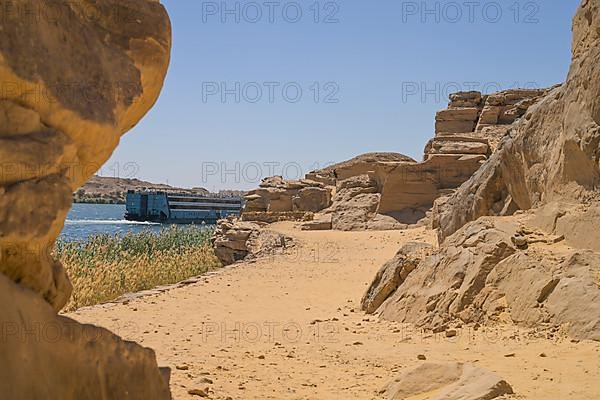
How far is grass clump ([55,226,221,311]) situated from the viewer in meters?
12.2

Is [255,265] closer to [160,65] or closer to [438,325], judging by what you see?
[438,325]

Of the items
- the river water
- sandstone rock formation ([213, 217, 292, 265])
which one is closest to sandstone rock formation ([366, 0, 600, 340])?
sandstone rock formation ([213, 217, 292, 265])

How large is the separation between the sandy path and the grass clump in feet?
6.96

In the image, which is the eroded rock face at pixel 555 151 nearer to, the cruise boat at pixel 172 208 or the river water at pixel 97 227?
the river water at pixel 97 227

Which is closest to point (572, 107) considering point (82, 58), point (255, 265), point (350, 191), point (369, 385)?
point (369, 385)

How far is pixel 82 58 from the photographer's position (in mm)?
3314

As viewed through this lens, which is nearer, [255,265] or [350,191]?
[255,265]

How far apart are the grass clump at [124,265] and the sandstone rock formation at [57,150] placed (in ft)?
24.4

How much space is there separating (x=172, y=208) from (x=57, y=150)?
58.3 meters

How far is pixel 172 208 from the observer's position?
60156 millimetres

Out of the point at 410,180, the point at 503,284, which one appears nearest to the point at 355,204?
the point at 410,180

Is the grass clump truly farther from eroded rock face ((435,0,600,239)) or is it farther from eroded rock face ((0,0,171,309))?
eroded rock face ((0,0,171,309))

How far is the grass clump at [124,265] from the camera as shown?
1221 centimetres

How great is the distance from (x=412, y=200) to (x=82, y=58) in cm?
1831
